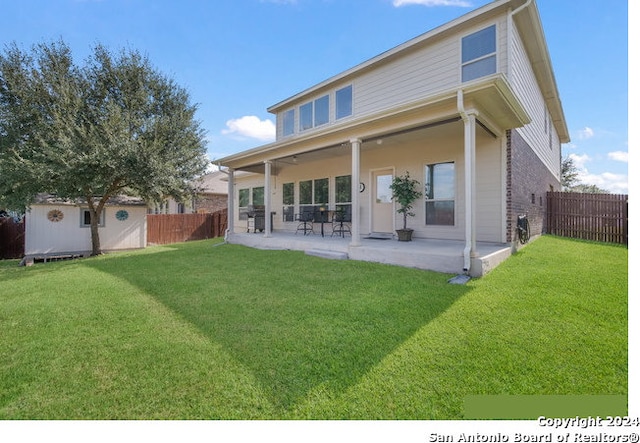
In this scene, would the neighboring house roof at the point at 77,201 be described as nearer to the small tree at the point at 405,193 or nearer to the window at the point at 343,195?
the window at the point at 343,195

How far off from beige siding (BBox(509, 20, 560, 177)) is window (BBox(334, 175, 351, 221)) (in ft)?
14.8

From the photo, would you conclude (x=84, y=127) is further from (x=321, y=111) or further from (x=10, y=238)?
(x=321, y=111)

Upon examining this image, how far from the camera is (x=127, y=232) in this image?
1139cm

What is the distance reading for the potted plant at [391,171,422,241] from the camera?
7305mm

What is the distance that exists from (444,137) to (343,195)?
11.0 feet

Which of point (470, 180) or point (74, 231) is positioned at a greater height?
point (470, 180)

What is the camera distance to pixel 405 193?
7.34 m

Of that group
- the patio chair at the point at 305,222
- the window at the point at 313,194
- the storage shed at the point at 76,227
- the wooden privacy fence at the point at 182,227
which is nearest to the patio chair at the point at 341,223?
the window at the point at 313,194

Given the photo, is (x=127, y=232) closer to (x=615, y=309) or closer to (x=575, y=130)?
(x=615, y=309)

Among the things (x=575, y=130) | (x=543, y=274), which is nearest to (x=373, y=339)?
(x=543, y=274)

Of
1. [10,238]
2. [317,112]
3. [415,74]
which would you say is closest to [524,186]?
[415,74]

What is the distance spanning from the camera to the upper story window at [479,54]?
6.39 m

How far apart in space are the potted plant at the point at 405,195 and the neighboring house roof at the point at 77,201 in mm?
9679

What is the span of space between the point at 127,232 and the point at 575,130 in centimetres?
2111
